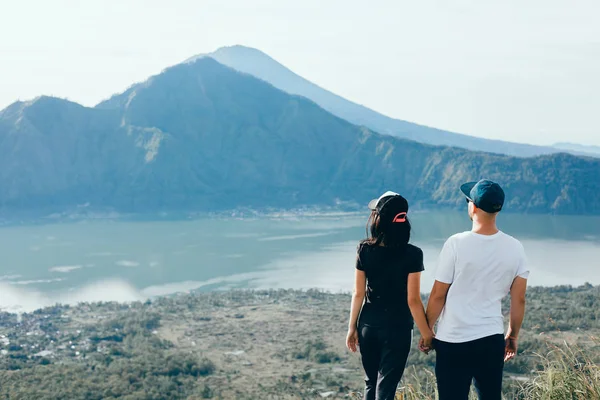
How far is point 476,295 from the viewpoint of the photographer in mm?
2033

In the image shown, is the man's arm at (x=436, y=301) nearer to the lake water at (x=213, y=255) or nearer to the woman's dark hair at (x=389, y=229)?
the woman's dark hair at (x=389, y=229)

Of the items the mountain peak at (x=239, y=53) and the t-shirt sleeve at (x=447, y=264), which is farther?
the mountain peak at (x=239, y=53)

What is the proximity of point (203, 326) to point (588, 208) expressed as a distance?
42.8 m

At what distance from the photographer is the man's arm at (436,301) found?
2062 millimetres

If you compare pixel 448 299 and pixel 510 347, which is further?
pixel 510 347

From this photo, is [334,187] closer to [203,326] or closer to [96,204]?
[96,204]

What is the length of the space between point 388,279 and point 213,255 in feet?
96.8

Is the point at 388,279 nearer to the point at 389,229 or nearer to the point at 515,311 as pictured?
the point at 389,229

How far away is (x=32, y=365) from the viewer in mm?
11953

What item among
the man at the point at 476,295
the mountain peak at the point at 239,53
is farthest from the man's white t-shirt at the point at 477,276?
the mountain peak at the point at 239,53

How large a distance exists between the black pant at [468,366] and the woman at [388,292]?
3.2 inches

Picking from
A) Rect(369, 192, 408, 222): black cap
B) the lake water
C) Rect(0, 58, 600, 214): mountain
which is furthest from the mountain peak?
Rect(369, 192, 408, 222): black cap

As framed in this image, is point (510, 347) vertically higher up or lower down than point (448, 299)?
lower down

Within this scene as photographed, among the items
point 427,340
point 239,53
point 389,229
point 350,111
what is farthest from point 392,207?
point 239,53
